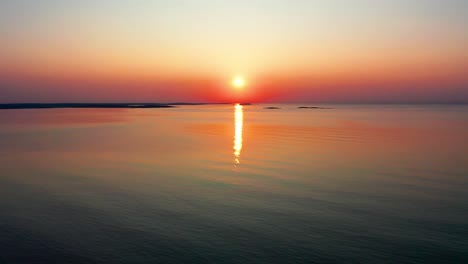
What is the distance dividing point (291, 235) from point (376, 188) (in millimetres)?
7788

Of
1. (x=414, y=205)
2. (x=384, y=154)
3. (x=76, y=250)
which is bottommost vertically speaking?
(x=76, y=250)

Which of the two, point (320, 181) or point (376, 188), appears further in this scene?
point (320, 181)

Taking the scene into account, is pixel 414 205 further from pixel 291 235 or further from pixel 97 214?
pixel 97 214

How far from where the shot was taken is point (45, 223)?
1248 centimetres

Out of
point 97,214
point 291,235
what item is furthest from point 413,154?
point 97,214

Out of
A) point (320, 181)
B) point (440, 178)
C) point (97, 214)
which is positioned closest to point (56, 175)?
point (97, 214)

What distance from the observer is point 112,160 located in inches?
1037

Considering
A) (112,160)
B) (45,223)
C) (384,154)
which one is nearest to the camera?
(45,223)

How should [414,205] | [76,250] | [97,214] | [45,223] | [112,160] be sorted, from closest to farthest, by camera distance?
[76,250] → [45,223] → [97,214] → [414,205] → [112,160]

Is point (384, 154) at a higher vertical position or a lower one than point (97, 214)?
higher

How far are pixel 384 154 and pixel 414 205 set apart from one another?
48.4ft

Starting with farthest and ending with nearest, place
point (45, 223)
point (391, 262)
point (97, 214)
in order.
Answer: point (97, 214) → point (45, 223) → point (391, 262)

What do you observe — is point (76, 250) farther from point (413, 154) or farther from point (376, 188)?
point (413, 154)

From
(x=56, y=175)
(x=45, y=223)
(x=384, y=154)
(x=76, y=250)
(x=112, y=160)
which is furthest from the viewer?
(x=384, y=154)
